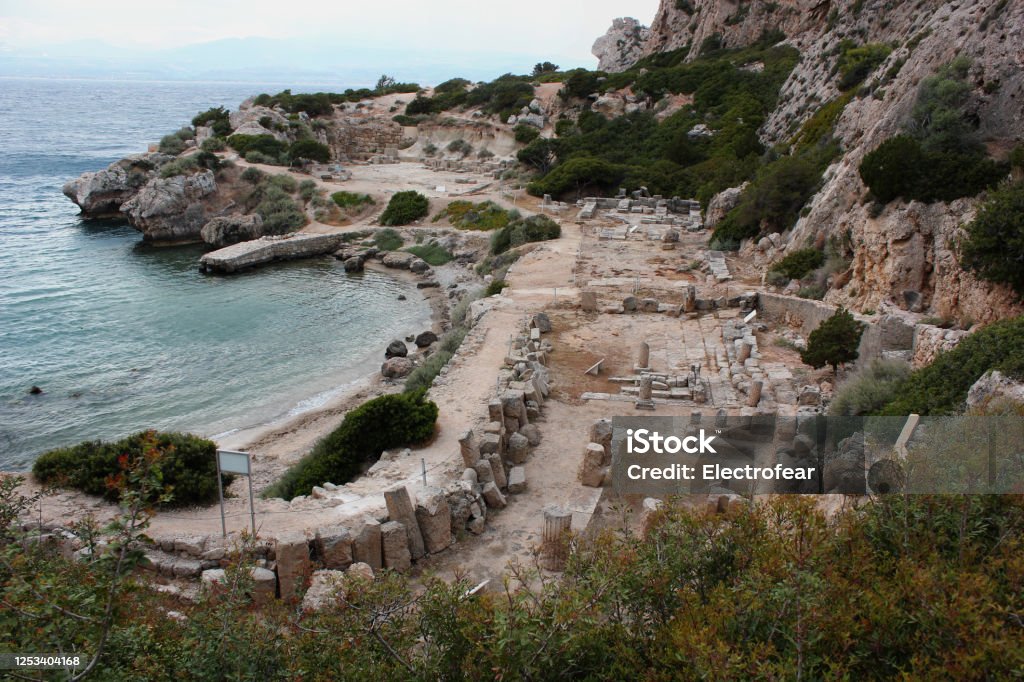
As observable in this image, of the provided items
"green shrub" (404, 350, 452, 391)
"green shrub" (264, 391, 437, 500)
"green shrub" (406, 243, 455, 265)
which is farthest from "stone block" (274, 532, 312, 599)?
"green shrub" (406, 243, 455, 265)

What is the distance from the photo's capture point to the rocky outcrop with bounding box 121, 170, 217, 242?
40625 mm

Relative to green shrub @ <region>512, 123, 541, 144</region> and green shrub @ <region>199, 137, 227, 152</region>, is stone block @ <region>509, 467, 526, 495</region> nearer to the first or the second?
green shrub @ <region>512, 123, 541, 144</region>

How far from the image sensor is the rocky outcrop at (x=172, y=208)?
40625 mm

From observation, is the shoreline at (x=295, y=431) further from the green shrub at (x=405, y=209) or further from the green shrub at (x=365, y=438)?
the green shrub at (x=405, y=209)

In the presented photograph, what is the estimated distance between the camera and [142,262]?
36531mm

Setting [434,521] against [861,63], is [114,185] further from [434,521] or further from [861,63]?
[434,521]

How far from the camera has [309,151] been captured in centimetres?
4891

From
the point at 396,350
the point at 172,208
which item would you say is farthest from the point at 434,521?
the point at 172,208

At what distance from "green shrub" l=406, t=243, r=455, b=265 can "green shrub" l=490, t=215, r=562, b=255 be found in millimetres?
2688

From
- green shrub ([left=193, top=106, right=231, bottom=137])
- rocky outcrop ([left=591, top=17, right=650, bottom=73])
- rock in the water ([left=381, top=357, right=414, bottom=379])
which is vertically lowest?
rock in the water ([left=381, top=357, right=414, bottom=379])

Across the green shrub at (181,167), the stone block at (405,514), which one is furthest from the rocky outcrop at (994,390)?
the green shrub at (181,167)

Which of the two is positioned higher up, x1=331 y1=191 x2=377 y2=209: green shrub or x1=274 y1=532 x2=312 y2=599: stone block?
x1=274 y1=532 x2=312 y2=599: stone block

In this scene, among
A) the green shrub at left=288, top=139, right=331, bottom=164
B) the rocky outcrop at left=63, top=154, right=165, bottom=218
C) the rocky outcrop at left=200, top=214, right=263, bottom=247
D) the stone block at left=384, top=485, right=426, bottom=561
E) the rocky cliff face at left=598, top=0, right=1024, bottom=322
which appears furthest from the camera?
the green shrub at left=288, top=139, right=331, bottom=164

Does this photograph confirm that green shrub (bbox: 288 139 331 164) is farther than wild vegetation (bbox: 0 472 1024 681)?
Yes
